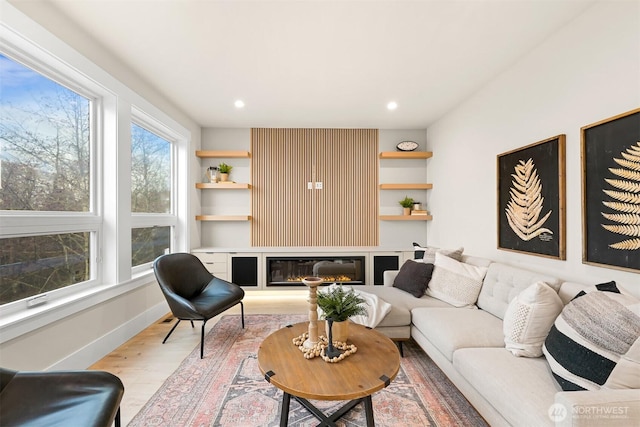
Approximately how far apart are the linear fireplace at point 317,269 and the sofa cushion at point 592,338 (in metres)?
2.85

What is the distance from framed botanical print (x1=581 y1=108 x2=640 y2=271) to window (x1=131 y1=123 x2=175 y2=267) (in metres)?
3.99

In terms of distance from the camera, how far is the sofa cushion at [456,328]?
1803mm

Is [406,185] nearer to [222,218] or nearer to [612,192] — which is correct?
[612,192]

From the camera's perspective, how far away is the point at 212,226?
4.56 metres

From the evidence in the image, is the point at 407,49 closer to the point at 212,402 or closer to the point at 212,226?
the point at 212,402

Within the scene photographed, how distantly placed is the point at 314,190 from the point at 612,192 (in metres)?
3.45

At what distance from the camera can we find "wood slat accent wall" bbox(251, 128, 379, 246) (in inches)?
179

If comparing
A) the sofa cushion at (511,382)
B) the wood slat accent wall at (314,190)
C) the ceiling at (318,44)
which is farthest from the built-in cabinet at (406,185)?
the sofa cushion at (511,382)

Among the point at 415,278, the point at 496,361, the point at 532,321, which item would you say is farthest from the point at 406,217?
the point at 496,361

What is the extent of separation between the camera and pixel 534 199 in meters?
2.33

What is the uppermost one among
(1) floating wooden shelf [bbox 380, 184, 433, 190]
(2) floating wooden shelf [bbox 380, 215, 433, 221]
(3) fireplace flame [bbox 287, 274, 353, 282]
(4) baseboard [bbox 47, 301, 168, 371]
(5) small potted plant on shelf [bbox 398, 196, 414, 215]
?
(1) floating wooden shelf [bbox 380, 184, 433, 190]

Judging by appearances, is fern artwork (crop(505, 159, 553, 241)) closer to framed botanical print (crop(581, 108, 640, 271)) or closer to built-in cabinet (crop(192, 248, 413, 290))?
framed botanical print (crop(581, 108, 640, 271))

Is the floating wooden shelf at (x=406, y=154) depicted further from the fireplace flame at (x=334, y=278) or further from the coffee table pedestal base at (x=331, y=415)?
the coffee table pedestal base at (x=331, y=415)

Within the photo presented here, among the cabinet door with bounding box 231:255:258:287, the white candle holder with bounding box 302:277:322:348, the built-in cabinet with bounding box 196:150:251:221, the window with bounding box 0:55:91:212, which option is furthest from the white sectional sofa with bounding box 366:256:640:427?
the window with bounding box 0:55:91:212
